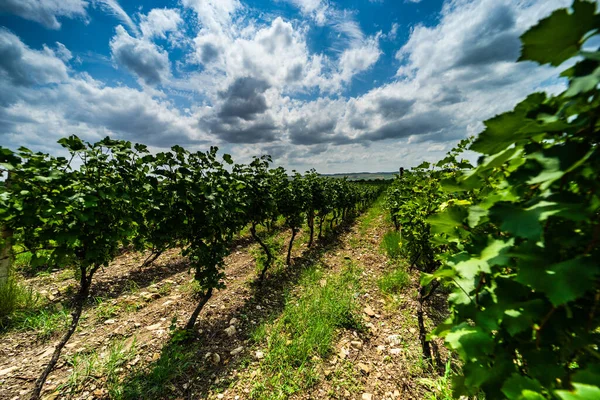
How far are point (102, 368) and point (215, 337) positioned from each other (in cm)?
172

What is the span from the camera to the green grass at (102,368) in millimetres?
3477

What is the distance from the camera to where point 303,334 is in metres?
4.56

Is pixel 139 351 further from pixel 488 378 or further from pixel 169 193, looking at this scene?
pixel 488 378

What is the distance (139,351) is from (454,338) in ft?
17.0

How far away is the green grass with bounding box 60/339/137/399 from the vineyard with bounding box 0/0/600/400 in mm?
25

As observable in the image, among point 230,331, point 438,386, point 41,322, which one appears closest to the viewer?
point 438,386

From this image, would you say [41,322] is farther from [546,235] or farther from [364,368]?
[546,235]

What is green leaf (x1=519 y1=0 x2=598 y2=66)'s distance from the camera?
1.83ft

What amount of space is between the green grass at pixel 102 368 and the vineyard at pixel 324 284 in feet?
0.08

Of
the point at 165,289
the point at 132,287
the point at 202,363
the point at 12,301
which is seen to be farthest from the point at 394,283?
the point at 12,301

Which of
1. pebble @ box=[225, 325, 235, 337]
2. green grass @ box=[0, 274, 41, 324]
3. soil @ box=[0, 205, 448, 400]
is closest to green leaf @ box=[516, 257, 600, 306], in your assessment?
soil @ box=[0, 205, 448, 400]

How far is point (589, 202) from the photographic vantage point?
655mm

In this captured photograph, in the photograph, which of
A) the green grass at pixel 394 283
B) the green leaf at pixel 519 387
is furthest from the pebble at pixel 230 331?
the green leaf at pixel 519 387

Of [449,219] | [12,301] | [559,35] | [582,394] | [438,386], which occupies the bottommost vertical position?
[438,386]
